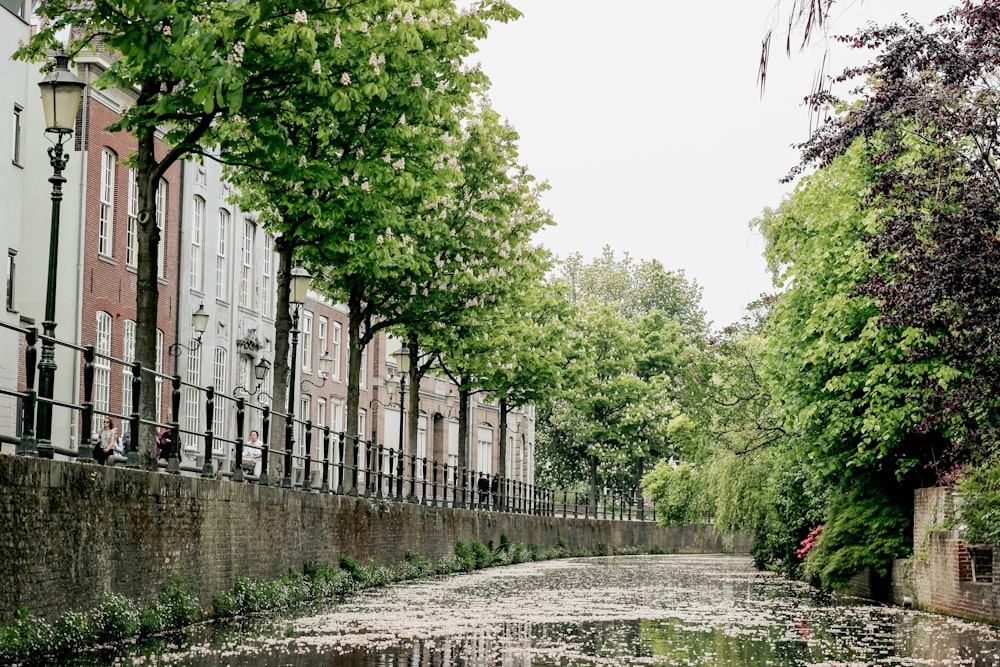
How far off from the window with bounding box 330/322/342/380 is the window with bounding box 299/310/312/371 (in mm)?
2166

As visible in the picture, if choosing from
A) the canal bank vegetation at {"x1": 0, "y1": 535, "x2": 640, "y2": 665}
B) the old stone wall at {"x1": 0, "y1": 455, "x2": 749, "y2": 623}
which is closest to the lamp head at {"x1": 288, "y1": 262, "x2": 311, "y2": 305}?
the old stone wall at {"x1": 0, "y1": 455, "x2": 749, "y2": 623}

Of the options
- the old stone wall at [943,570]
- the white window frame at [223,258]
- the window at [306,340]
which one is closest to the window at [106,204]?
the white window frame at [223,258]

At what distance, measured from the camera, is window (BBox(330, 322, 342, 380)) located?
165ft

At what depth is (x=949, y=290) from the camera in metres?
16.0

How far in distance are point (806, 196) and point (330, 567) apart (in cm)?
1096

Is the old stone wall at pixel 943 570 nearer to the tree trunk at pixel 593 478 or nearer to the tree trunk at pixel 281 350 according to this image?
the tree trunk at pixel 281 350

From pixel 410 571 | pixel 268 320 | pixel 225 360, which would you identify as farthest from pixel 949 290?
pixel 268 320

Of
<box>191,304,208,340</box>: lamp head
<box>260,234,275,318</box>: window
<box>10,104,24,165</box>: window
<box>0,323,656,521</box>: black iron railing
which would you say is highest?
<box>10,104,24,165</box>: window

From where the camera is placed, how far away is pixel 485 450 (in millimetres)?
67875

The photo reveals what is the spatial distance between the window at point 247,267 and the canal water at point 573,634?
19995 millimetres

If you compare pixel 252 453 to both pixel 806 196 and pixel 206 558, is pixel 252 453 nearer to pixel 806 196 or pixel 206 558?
pixel 806 196

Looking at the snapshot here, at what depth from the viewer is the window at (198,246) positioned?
1510 inches

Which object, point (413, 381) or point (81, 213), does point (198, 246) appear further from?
point (413, 381)

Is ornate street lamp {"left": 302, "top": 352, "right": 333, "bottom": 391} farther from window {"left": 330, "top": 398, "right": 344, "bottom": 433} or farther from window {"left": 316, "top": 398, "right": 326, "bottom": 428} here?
window {"left": 330, "top": 398, "right": 344, "bottom": 433}
